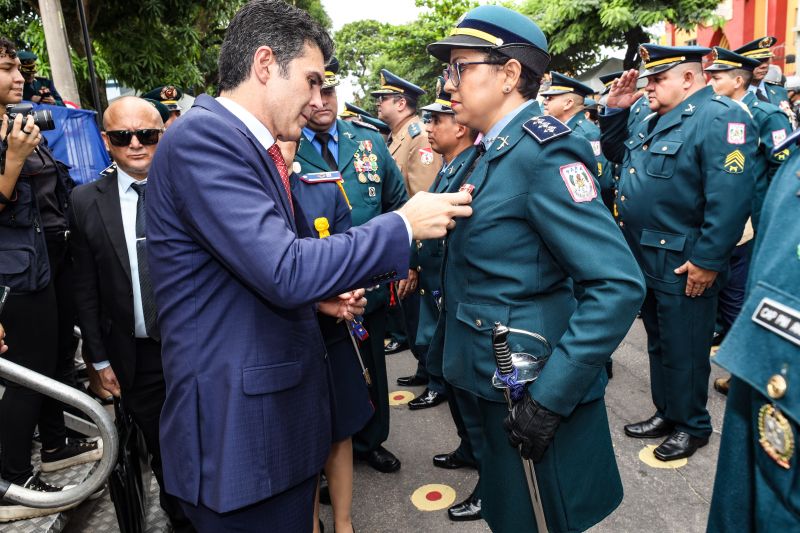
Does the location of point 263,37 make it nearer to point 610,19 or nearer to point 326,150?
point 326,150

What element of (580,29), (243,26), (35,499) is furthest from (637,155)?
(580,29)

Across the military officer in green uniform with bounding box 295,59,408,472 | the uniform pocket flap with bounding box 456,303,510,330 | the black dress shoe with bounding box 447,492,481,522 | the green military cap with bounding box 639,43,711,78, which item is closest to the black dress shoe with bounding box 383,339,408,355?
the military officer in green uniform with bounding box 295,59,408,472

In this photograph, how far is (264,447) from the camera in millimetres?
1473

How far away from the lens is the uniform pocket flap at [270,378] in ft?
4.68

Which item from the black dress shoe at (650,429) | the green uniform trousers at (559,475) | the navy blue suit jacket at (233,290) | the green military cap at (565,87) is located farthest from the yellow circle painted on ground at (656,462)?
the green military cap at (565,87)

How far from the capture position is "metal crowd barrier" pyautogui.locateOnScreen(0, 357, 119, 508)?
152 centimetres

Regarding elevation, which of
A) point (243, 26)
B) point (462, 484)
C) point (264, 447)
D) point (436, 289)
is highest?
point (243, 26)

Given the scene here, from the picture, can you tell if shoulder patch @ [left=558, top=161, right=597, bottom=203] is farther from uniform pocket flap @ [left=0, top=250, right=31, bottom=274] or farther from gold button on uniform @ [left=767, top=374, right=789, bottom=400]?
uniform pocket flap @ [left=0, top=250, right=31, bottom=274]

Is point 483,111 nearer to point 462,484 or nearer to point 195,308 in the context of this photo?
point 195,308

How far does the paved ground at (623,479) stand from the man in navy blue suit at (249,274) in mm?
1396

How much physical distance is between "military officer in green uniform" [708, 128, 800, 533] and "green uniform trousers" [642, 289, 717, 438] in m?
2.20

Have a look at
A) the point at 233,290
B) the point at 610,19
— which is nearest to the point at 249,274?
the point at 233,290

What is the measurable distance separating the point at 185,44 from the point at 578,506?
34.4ft

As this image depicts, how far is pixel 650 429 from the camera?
11.3 feet
